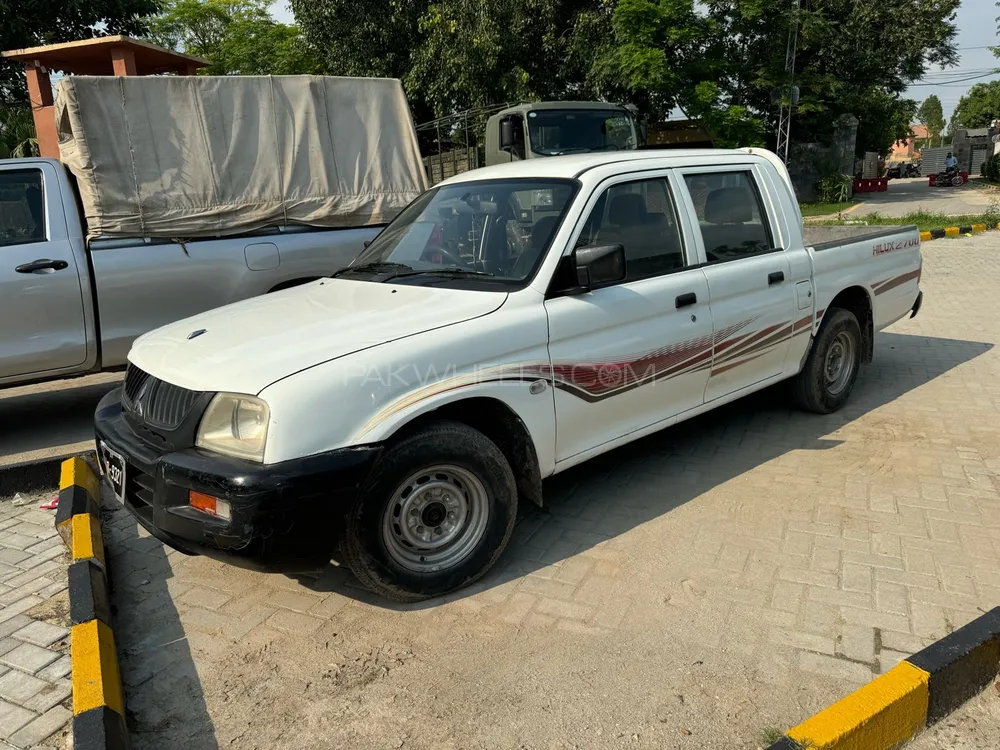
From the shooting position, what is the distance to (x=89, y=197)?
5.57 m

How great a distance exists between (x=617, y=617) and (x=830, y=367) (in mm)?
3218

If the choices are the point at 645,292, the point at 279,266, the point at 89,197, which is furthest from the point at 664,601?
the point at 89,197

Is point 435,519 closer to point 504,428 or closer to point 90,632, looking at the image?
point 504,428

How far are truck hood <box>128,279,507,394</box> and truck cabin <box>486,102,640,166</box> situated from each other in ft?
25.5

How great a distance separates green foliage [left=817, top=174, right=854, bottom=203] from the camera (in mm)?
25594

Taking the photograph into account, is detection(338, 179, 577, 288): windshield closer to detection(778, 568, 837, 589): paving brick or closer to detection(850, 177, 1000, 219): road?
detection(778, 568, 837, 589): paving brick

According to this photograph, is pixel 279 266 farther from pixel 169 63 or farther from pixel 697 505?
pixel 169 63

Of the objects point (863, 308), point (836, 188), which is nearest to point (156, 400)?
point (863, 308)

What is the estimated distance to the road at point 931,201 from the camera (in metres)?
22.3

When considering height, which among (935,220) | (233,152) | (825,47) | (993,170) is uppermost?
(825,47)

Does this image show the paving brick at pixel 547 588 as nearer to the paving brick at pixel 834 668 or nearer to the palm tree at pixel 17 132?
the paving brick at pixel 834 668

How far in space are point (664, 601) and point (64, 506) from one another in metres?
3.02

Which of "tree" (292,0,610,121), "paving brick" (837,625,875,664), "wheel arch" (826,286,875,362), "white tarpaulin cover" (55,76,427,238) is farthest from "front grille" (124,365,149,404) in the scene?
"tree" (292,0,610,121)

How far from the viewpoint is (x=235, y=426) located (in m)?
2.90
